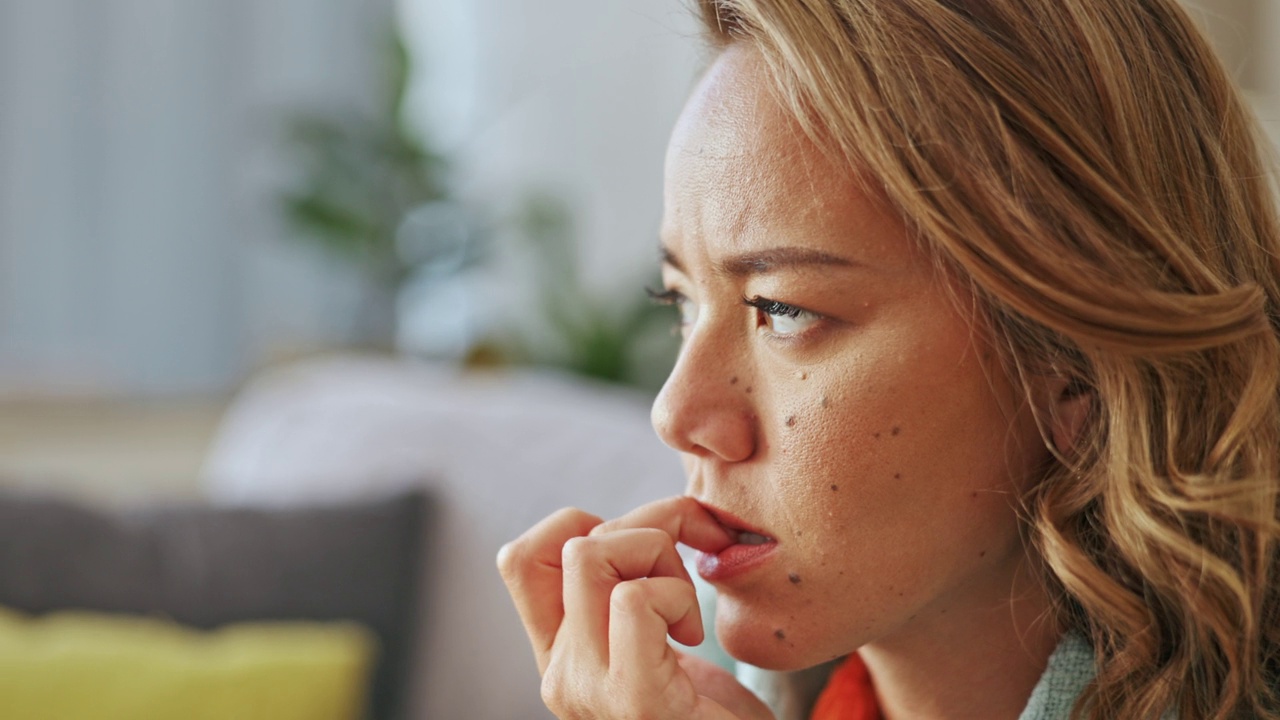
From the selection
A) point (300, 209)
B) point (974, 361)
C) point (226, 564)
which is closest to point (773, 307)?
point (974, 361)

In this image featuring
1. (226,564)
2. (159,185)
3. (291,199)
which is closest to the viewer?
(226,564)

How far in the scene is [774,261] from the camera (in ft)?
2.52

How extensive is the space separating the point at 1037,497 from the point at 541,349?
2267mm

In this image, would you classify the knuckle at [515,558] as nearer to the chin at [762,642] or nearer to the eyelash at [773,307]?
the chin at [762,642]

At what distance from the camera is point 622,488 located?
1727 millimetres

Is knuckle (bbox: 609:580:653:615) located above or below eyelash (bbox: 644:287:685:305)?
below

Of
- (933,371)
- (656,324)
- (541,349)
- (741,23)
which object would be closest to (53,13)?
(541,349)

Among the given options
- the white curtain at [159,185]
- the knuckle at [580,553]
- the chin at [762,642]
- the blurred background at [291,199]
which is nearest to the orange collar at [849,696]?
the chin at [762,642]

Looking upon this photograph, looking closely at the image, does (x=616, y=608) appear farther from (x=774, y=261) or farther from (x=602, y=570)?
(x=774, y=261)

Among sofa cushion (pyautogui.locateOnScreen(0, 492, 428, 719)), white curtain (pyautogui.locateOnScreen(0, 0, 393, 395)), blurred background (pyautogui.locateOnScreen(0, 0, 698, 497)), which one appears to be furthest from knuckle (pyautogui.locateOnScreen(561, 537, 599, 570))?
white curtain (pyautogui.locateOnScreen(0, 0, 393, 395))

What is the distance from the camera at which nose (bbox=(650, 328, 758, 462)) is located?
31.4 inches

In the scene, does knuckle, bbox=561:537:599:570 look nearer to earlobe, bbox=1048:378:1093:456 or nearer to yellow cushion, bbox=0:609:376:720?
earlobe, bbox=1048:378:1093:456

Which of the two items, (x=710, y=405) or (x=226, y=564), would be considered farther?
(x=226, y=564)

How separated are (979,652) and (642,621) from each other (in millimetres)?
246
